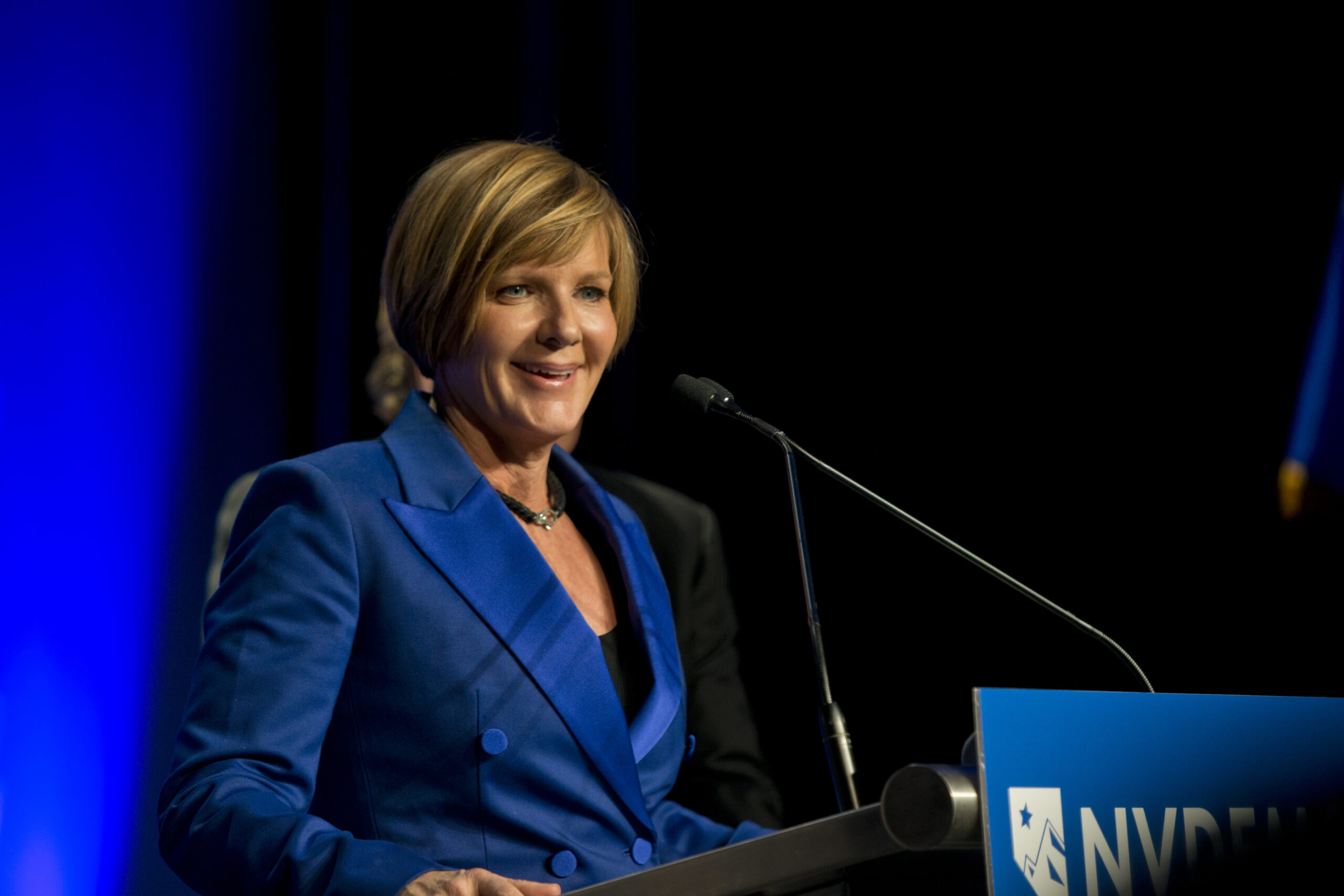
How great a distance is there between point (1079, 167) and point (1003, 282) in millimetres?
312

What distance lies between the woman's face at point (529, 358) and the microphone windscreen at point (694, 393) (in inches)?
5.7

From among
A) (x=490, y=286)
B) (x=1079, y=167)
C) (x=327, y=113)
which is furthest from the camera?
(x=327, y=113)

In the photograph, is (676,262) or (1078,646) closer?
(1078,646)

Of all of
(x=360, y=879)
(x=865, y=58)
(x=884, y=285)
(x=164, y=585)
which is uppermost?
(x=865, y=58)

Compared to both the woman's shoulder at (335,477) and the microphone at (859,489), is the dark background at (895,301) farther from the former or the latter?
the woman's shoulder at (335,477)

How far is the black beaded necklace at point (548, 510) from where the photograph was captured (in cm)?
154

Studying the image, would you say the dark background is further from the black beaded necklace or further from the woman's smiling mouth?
the woman's smiling mouth

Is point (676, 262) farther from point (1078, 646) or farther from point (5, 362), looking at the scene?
point (5, 362)

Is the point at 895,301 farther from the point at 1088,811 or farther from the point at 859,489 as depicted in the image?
the point at 1088,811

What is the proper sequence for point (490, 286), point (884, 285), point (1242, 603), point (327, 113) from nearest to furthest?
point (490, 286) < point (1242, 603) < point (884, 285) < point (327, 113)

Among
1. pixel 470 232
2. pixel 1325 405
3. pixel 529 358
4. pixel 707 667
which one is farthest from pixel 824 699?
pixel 1325 405

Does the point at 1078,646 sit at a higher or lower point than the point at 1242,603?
lower

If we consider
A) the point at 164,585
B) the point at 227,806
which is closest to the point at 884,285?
the point at 164,585

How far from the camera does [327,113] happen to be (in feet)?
10.6
